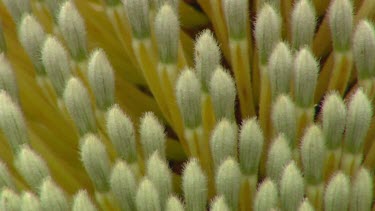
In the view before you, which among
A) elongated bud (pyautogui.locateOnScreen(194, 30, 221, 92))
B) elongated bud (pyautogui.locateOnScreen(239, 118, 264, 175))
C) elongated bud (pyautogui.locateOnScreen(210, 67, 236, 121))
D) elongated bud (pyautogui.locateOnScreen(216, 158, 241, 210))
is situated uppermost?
elongated bud (pyautogui.locateOnScreen(194, 30, 221, 92))

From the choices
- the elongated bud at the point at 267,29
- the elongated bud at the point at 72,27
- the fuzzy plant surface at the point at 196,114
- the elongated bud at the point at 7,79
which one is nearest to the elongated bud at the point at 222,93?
the fuzzy plant surface at the point at 196,114

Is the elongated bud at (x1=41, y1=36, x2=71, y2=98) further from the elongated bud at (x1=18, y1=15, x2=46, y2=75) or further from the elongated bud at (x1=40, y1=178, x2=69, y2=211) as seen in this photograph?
the elongated bud at (x1=40, y1=178, x2=69, y2=211)

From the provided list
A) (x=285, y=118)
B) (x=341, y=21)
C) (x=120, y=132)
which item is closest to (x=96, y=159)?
(x=120, y=132)

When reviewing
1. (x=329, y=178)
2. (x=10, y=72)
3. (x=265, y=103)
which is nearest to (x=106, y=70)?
(x=10, y=72)

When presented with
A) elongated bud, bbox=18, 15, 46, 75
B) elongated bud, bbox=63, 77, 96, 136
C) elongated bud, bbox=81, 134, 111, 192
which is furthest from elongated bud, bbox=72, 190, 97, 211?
elongated bud, bbox=18, 15, 46, 75

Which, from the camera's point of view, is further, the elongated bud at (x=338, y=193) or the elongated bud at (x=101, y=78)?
the elongated bud at (x=101, y=78)

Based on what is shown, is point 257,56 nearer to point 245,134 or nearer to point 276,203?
point 245,134

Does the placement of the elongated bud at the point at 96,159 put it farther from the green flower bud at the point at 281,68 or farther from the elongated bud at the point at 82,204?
the green flower bud at the point at 281,68
